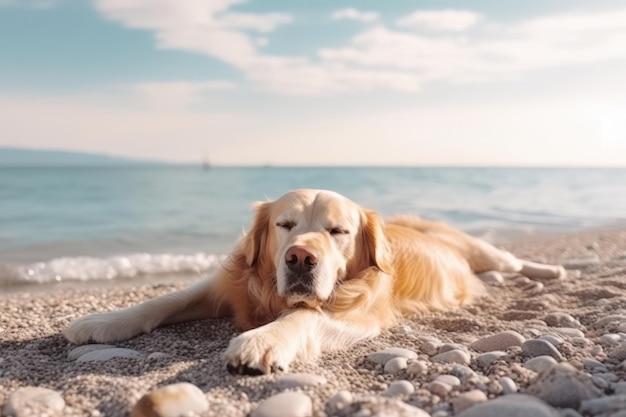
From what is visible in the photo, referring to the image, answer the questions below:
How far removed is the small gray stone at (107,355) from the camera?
10.3 ft

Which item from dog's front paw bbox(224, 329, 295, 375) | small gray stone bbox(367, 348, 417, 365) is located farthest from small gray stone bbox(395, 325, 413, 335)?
dog's front paw bbox(224, 329, 295, 375)

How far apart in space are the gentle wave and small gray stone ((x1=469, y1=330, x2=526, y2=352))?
401cm

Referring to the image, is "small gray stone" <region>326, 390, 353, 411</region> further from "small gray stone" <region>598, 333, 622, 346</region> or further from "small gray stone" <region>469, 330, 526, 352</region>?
"small gray stone" <region>598, 333, 622, 346</region>

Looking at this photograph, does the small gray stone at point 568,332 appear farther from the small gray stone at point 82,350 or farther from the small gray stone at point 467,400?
the small gray stone at point 82,350

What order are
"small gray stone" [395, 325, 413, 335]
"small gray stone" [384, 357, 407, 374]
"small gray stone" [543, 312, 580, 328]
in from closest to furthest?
1. "small gray stone" [384, 357, 407, 374]
2. "small gray stone" [395, 325, 413, 335]
3. "small gray stone" [543, 312, 580, 328]

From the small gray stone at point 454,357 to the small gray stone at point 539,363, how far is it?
289 millimetres

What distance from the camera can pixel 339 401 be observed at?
7.66 ft

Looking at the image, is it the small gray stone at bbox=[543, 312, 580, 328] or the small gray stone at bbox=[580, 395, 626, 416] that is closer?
the small gray stone at bbox=[580, 395, 626, 416]

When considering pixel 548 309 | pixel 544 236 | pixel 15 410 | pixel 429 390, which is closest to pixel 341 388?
pixel 429 390

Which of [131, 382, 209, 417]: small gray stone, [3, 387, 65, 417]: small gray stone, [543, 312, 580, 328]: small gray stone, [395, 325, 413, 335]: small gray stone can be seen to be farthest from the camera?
[543, 312, 580, 328]: small gray stone

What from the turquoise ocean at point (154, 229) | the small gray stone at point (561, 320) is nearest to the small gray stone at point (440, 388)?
the small gray stone at point (561, 320)

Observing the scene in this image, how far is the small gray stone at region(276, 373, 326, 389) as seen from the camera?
255 cm

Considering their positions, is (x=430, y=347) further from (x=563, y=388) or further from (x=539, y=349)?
(x=563, y=388)

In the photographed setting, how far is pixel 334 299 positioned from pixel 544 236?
937 centimetres
